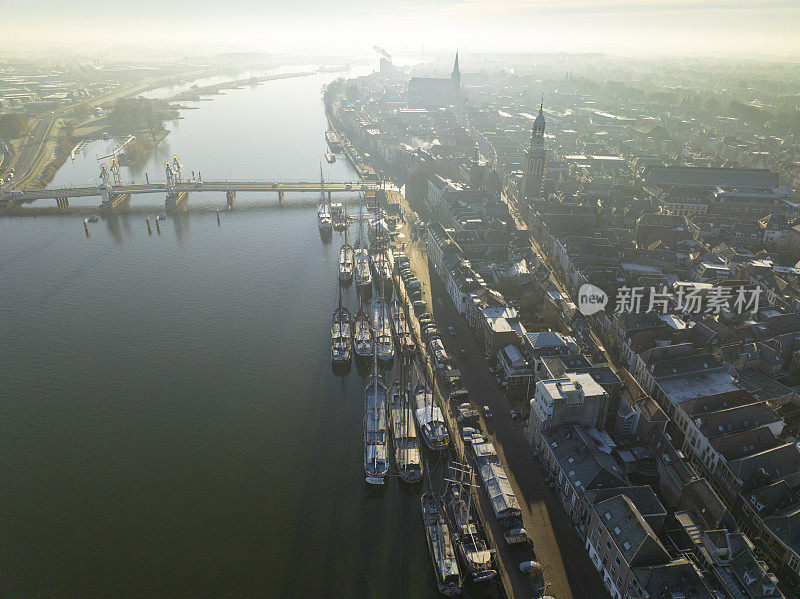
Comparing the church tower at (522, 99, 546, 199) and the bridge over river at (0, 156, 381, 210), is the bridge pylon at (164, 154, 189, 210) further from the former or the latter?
the church tower at (522, 99, 546, 199)

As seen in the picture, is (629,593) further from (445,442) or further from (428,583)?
(445,442)

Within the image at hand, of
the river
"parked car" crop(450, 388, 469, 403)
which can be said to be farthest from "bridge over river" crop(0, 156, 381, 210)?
"parked car" crop(450, 388, 469, 403)

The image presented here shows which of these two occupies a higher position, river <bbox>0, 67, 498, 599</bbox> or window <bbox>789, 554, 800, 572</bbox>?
window <bbox>789, 554, 800, 572</bbox>

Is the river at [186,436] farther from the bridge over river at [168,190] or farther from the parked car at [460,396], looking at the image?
the bridge over river at [168,190]

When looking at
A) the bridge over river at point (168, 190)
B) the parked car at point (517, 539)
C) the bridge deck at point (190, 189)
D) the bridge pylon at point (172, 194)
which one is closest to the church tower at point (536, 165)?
the bridge over river at point (168, 190)

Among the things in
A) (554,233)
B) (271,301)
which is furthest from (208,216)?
(554,233)

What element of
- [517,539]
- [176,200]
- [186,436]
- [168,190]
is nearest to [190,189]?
[176,200]

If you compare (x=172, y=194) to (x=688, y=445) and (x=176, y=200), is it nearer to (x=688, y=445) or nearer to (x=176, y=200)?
(x=176, y=200)
